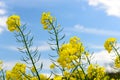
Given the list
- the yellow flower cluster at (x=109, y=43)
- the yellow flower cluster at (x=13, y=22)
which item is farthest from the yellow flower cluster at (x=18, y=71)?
the yellow flower cluster at (x=109, y=43)

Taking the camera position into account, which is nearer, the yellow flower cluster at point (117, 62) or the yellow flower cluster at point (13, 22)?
the yellow flower cluster at point (13, 22)

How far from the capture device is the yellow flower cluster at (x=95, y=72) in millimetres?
8244

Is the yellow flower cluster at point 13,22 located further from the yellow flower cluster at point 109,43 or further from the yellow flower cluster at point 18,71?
the yellow flower cluster at point 109,43

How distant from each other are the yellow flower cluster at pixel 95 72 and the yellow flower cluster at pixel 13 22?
2443 mm

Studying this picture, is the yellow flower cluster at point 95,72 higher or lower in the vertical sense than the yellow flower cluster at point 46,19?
lower

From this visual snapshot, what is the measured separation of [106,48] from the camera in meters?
11.5

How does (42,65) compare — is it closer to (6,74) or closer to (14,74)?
(14,74)

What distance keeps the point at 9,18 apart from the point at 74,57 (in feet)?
12.0

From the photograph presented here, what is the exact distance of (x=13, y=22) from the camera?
32.5 feet

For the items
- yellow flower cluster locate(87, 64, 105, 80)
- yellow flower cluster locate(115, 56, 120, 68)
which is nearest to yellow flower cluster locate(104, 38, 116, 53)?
yellow flower cluster locate(115, 56, 120, 68)

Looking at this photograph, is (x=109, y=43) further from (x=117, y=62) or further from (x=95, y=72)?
(x=95, y=72)

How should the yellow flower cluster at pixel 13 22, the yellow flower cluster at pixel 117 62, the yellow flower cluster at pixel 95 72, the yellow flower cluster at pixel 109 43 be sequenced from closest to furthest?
the yellow flower cluster at pixel 95 72, the yellow flower cluster at pixel 13 22, the yellow flower cluster at pixel 117 62, the yellow flower cluster at pixel 109 43

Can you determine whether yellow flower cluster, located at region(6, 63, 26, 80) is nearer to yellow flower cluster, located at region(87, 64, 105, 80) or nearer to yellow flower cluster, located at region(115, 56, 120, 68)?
yellow flower cluster, located at region(87, 64, 105, 80)

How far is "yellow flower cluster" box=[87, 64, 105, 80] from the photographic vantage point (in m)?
8.24
